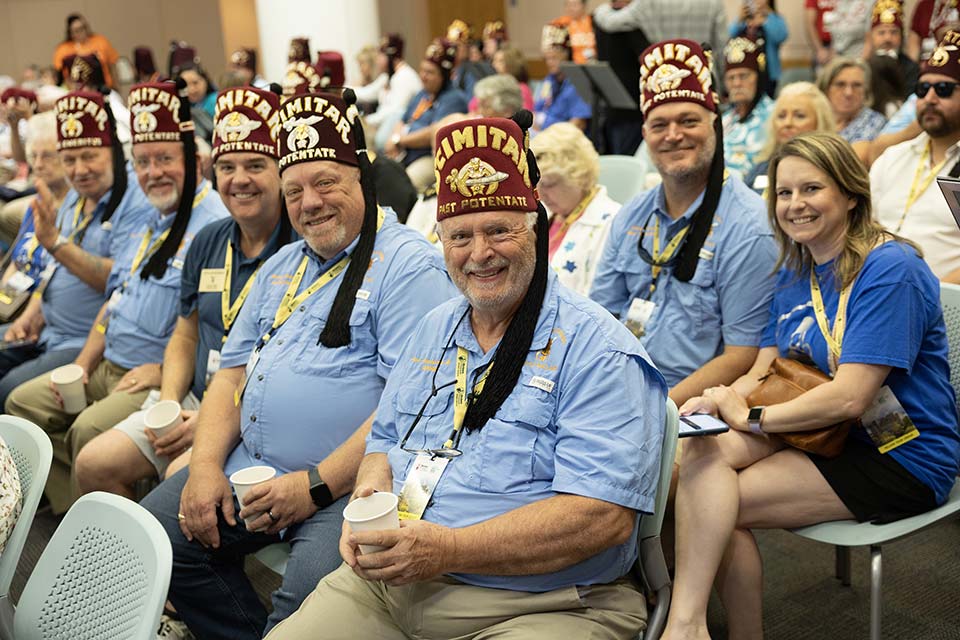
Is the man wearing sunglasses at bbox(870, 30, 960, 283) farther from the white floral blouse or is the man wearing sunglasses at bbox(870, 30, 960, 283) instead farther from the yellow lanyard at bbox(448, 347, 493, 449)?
the white floral blouse

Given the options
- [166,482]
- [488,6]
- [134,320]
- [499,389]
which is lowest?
[166,482]

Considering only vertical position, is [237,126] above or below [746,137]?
above

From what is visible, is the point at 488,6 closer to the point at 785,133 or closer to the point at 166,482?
the point at 785,133

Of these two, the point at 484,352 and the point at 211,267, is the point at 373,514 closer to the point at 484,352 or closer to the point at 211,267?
the point at 484,352

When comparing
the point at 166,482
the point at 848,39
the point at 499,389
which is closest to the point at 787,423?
the point at 499,389

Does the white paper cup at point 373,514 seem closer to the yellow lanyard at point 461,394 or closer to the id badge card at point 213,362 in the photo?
the yellow lanyard at point 461,394

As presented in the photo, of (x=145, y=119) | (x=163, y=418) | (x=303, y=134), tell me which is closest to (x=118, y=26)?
(x=145, y=119)

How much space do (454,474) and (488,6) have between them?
13759 mm

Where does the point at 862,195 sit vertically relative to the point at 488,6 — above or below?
below

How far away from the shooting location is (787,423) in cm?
241

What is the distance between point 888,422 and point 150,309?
2.63 meters

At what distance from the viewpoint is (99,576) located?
1.92 meters

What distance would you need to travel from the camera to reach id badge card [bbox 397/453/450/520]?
6.77ft

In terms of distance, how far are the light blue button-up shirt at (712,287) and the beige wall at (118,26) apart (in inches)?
640
